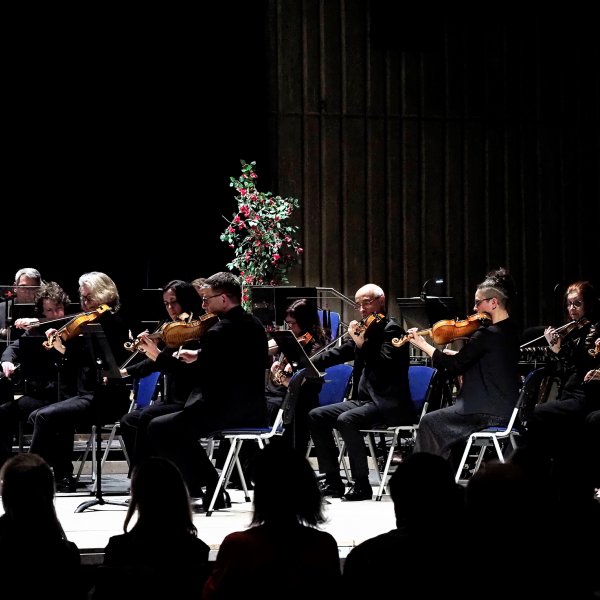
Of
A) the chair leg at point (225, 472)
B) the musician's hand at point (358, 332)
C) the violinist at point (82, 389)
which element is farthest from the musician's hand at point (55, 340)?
the musician's hand at point (358, 332)

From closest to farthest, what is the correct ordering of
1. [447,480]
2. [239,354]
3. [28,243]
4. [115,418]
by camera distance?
[447,480]
[239,354]
[115,418]
[28,243]

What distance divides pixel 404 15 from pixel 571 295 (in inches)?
210

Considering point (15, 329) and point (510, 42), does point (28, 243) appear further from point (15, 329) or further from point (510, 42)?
point (510, 42)

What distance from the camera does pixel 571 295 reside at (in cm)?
702

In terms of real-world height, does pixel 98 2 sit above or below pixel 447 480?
above

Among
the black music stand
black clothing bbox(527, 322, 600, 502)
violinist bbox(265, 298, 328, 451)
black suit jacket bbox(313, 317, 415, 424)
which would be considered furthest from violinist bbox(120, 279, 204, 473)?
black clothing bbox(527, 322, 600, 502)

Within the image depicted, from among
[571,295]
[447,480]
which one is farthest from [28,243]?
[447,480]

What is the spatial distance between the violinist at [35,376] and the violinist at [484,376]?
8.11ft

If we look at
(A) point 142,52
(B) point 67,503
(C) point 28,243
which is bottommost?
(B) point 67,503

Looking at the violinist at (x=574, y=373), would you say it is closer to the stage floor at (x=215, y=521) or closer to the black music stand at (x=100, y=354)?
the stage floor at (x=215, y=521)

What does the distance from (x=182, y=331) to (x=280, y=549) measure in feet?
12.1

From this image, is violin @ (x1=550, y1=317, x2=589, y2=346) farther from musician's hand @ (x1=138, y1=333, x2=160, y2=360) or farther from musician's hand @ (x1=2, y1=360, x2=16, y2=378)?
musician's hand @ (x1=2, y1=360, x2=16, y2=378)

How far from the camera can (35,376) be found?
710 centimetres

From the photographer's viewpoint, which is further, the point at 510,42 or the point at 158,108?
the point at 510,42
